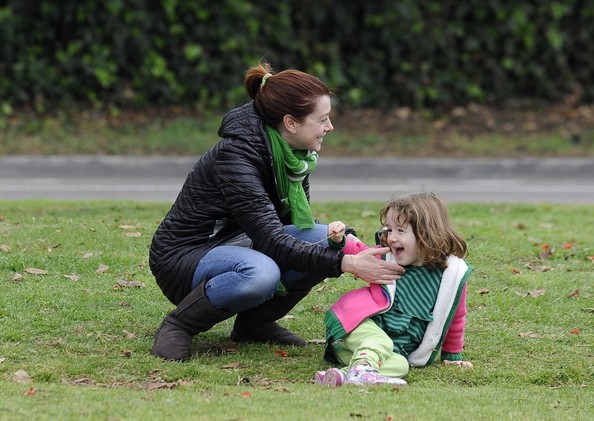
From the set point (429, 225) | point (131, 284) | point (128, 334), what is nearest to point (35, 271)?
point (131, 284)

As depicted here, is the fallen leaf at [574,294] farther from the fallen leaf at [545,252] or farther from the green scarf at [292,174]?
the green scarf at [292,174]

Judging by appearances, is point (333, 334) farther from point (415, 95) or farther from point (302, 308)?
point (415, 95)

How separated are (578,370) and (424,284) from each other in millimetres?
791

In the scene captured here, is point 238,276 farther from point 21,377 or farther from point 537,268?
point 537,268

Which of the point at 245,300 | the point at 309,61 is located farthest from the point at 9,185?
the point at 245,300

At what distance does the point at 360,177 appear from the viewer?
1268cm

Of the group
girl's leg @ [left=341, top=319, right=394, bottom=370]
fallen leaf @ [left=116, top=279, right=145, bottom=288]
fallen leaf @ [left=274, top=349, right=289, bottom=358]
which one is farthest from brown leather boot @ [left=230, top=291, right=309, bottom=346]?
fallen leaf @ [left=116, top=279, right=145, bottom=288]

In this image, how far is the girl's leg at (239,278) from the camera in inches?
185

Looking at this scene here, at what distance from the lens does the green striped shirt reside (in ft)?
15.7

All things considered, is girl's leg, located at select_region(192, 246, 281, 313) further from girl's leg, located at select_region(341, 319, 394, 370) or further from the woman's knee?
girl's leg, located at select_region(341, 319, 394, 370)

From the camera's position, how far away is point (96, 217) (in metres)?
8.12

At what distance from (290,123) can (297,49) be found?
10462mm

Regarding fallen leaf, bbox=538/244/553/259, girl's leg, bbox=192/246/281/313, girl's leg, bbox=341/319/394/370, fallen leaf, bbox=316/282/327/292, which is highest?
girl's leg, bbox=192/246/281/313

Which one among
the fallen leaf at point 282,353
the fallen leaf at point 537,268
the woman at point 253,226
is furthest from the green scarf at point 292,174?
the fallen leaf at point 537,268
